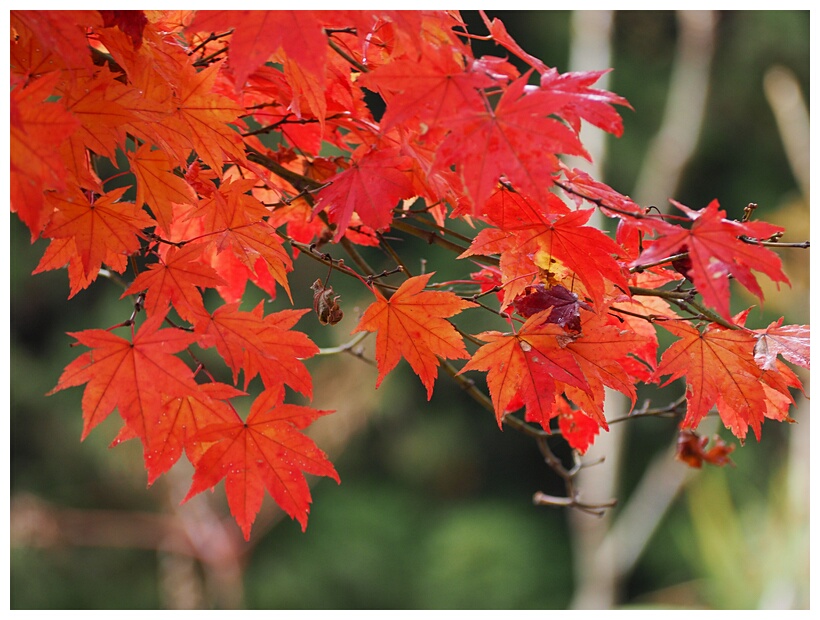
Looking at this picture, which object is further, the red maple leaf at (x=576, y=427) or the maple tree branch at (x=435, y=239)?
the red maple leaf at (x=576, y=427)

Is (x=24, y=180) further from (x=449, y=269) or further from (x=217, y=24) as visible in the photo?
(x=449, y=269)

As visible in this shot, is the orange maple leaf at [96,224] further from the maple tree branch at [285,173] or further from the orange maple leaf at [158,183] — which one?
the maple tree branch at [285,173]

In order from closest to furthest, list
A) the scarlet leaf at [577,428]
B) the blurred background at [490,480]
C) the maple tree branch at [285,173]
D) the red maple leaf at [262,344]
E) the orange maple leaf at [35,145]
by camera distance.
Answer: the orange maple leaf at [35,145], the red maple leaf at [262,344], the maple tree branch at [285,173], the scarlet leaf at [577,428], the blurred background at [490,480]

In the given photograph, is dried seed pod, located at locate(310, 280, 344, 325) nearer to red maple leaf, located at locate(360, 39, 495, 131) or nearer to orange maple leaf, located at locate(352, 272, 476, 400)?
orange maple leaf, located at locate(352, 272, 476, 400)

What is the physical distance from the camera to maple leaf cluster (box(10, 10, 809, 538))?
0.53m

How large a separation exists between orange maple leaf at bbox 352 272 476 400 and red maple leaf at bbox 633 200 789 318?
0.59 ft

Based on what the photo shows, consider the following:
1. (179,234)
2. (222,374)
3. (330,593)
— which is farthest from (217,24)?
(330,593)

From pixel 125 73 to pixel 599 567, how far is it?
3.20 m

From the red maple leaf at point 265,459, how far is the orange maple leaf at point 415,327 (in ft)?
0.29

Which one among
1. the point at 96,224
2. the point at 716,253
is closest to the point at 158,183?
the point at 96,224

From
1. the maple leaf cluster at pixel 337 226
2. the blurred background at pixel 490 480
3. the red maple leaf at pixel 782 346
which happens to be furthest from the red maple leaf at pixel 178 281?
the blurred background at pixel 490 480

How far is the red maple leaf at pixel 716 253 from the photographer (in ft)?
1.77

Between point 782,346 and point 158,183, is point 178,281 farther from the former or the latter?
point 782,346

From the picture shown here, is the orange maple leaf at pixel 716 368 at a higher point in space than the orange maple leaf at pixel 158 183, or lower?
lower
